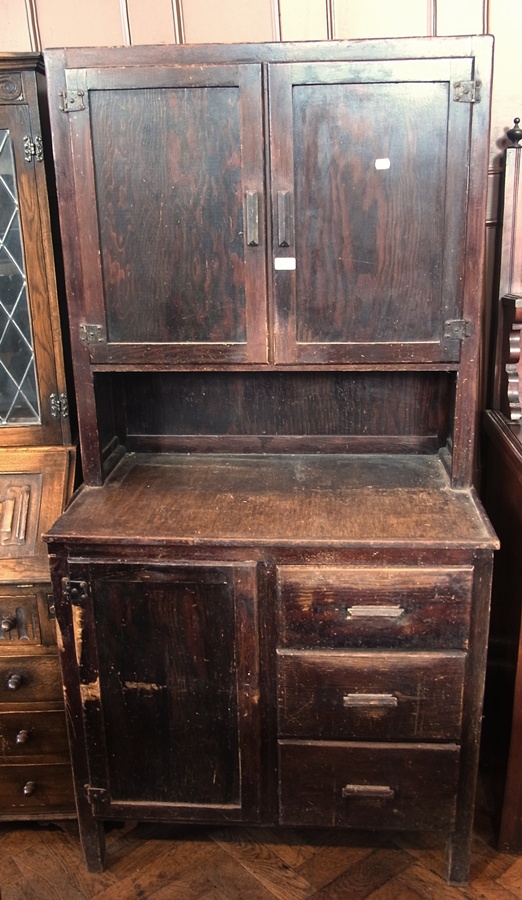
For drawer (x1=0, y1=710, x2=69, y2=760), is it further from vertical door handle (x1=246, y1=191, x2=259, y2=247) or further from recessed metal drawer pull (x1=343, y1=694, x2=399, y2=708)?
vertical door handle (x1=246, y1=191, x2=259, y2=247)

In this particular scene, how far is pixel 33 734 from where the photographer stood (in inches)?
75.9

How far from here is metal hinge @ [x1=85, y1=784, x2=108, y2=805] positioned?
6.01ft

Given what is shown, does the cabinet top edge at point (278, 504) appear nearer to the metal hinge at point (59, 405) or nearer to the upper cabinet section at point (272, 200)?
the metal hinge at point (59, 405)

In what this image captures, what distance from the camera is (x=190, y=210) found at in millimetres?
1708

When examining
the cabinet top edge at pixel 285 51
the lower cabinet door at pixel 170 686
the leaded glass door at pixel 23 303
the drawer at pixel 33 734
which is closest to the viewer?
the cabinet top edge at pixel 285 51

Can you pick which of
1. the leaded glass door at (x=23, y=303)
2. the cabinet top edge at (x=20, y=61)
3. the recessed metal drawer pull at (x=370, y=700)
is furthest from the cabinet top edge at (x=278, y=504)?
the cabinet top edge at (x=20, y=61)

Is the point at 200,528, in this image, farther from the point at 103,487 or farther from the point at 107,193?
the point at 107,193

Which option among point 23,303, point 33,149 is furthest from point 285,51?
point 23,303

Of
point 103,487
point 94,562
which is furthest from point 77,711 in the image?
point 103,487

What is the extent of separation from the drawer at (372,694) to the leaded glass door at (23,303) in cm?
86

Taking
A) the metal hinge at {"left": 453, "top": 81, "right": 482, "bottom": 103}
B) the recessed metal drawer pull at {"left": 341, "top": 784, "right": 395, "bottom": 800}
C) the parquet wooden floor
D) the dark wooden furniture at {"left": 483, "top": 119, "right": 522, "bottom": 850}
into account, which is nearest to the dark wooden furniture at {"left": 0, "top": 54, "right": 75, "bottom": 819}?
the parquet wooden floor

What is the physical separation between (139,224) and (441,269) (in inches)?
26.8

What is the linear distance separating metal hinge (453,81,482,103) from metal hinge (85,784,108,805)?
5.74 feet

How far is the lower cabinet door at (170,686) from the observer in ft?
5.53
